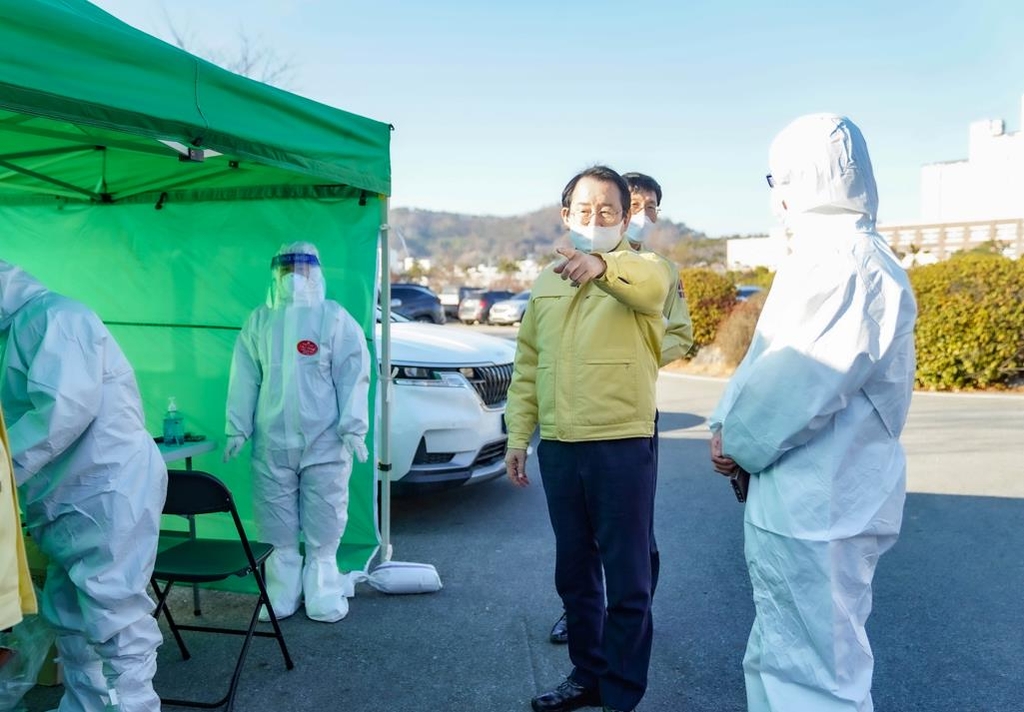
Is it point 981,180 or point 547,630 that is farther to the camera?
point 981,180

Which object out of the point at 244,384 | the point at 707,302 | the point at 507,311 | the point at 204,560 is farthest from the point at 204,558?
the point at 507,311

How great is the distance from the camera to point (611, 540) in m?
2.64

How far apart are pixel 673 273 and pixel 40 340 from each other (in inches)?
85.4

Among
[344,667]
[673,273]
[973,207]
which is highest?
[973,207]

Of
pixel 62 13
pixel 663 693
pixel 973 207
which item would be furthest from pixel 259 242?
pixel 973 207

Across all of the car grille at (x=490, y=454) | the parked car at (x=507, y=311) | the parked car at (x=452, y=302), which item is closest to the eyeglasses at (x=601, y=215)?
the car grille at (x=490, y=454)

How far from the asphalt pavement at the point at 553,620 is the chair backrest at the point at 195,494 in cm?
76

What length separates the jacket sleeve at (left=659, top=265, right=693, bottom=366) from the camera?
11.0 feet

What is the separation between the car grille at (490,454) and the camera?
5355 millimetres

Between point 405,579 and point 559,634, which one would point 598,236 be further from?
point 405,579

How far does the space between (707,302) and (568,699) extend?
40.1 feet

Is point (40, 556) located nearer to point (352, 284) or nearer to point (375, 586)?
point (375, 586)

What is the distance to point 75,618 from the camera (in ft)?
8.32

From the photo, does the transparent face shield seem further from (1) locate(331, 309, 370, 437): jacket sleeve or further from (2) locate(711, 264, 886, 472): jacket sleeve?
(2) locate(711, 264, 886, 472): jacket sleeve
